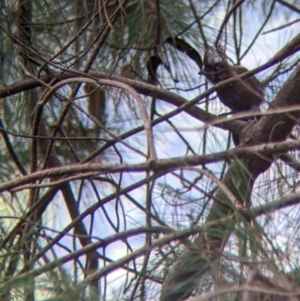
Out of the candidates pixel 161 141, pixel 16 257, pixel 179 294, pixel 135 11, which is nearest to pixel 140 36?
pixel 135 11

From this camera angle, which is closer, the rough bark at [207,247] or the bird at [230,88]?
the rough bark at [207,247]

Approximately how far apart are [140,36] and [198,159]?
0.97 meters

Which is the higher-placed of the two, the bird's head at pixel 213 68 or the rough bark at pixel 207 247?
the bird's head at pixel 213 68

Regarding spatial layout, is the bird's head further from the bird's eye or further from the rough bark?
the rough bark

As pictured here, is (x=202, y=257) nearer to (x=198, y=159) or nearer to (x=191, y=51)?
(x=198, y=159)

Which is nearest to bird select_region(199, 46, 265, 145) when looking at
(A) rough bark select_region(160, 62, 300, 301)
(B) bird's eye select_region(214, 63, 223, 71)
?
(B) bird's eye select_region(214, 63, 223, 71)

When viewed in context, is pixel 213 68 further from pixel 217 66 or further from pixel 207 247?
pixel 207 247

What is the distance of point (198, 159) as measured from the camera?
2.81 feet

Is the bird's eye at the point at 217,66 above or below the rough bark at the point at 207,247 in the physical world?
above

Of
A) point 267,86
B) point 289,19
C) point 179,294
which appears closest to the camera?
point 179,294

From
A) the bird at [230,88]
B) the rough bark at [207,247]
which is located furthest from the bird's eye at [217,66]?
the rough bark at [207,247]

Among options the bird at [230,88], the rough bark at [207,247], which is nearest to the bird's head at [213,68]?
the bird at [230,88]

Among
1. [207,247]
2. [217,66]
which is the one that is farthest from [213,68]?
[207,247]

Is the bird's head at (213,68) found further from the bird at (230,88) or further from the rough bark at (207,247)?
the rough bark at (207,247)
